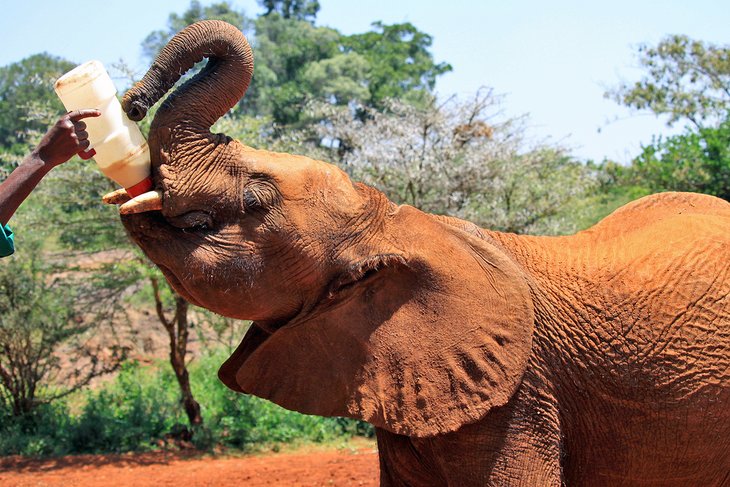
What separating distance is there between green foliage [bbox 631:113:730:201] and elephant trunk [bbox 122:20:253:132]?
46.2ft

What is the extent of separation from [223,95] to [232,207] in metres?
0.44

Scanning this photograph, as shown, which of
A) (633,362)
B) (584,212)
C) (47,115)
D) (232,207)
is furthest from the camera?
(584,212)

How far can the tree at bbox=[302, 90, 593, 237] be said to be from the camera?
12078 millimetres

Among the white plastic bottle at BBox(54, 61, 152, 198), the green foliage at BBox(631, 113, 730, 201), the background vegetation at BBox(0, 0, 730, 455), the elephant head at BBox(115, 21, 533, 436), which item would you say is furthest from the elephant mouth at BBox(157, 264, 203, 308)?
the green foliage at BBox(631, 113, 730, 201)

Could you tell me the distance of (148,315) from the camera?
16156 millimetres

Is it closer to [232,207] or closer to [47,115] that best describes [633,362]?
[232,207]

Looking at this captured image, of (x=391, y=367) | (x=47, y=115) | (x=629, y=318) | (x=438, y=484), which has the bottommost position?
(x=438, y=484)

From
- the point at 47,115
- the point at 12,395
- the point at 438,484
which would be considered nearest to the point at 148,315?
the point at 12,395

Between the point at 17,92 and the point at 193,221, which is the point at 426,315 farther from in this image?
the point at 17,92

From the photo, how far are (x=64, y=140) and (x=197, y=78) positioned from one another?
577 mm

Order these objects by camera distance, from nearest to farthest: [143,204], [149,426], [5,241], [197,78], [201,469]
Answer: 1. [5,241]
2. [143,204]
3. [197,78]
4. [201,469]
5. [149,426]

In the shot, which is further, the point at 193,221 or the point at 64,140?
the point at 193,221

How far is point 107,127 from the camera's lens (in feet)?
10.1

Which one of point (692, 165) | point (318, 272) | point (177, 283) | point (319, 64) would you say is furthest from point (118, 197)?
point (319, 64)
